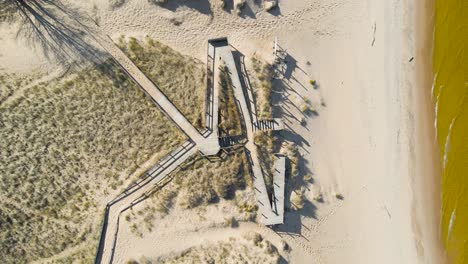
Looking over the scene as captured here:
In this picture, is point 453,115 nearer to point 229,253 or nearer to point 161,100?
point 229,253

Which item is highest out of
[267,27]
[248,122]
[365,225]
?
[267,27]

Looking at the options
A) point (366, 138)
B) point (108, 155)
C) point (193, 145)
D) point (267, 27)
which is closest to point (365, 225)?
point (366, 138)

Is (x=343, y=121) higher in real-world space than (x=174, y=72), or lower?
lower

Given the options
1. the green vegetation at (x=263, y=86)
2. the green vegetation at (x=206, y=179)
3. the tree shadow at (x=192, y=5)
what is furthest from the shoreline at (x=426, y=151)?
the tree shadow at (x=192, y=5)

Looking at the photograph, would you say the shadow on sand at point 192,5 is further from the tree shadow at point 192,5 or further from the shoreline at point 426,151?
the shoreline at point 426,151

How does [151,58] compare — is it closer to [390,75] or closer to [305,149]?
[305,149]

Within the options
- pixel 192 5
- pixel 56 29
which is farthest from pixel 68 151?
pixel 192 5
